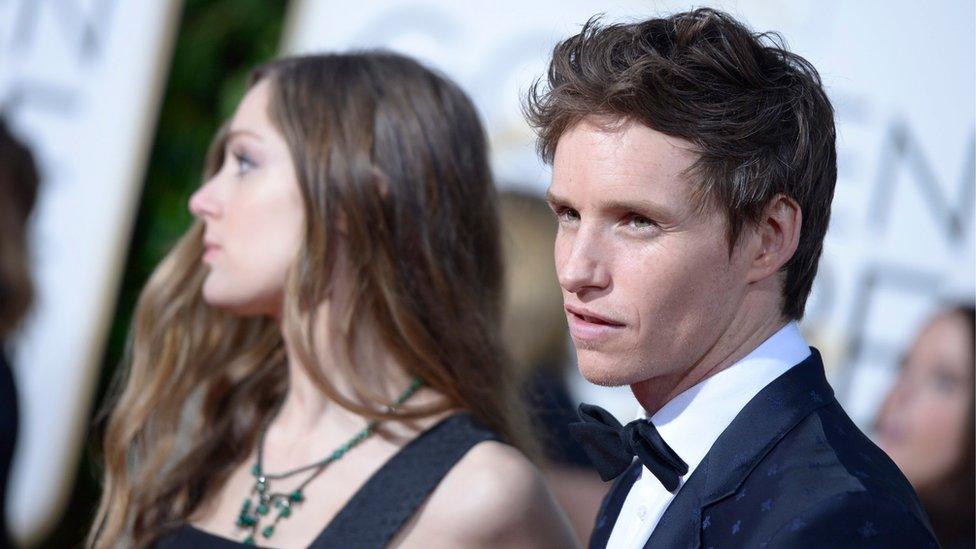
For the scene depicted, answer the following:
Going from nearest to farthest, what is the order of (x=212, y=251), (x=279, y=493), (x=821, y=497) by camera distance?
(x=821, y=497), (x=279, y=493), (x=212, y=251)

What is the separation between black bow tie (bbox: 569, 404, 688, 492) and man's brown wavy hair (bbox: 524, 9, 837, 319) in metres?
0.26

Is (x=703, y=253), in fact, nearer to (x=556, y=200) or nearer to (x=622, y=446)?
(x=556, y=200)

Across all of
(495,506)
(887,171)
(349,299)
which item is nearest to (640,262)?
(495,506)

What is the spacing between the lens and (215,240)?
2537 millimetres

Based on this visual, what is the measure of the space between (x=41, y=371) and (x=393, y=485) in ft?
7.79

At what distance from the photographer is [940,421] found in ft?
9.58

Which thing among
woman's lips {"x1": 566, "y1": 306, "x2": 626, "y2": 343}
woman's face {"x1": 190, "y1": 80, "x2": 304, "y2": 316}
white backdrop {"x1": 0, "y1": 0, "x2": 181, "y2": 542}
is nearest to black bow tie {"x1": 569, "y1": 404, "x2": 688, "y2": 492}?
woman's lips {"x1": 566, "y1": 306, "x2": 626, "y2": 343}

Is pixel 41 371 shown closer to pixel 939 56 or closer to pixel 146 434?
pixel 146 434

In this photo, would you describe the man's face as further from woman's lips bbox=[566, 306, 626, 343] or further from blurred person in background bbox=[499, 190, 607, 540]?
blurred person in background bbox=[499, 190, 607, 540]

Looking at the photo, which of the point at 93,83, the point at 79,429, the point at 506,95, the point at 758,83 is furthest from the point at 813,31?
the point at 79,429

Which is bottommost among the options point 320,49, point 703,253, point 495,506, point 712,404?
point 495,506

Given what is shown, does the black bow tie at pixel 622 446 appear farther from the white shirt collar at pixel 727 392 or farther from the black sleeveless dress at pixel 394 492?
the black sleeveless dress at pixel 394 492

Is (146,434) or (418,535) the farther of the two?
(146,434)

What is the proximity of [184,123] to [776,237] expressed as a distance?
3.88 metres
